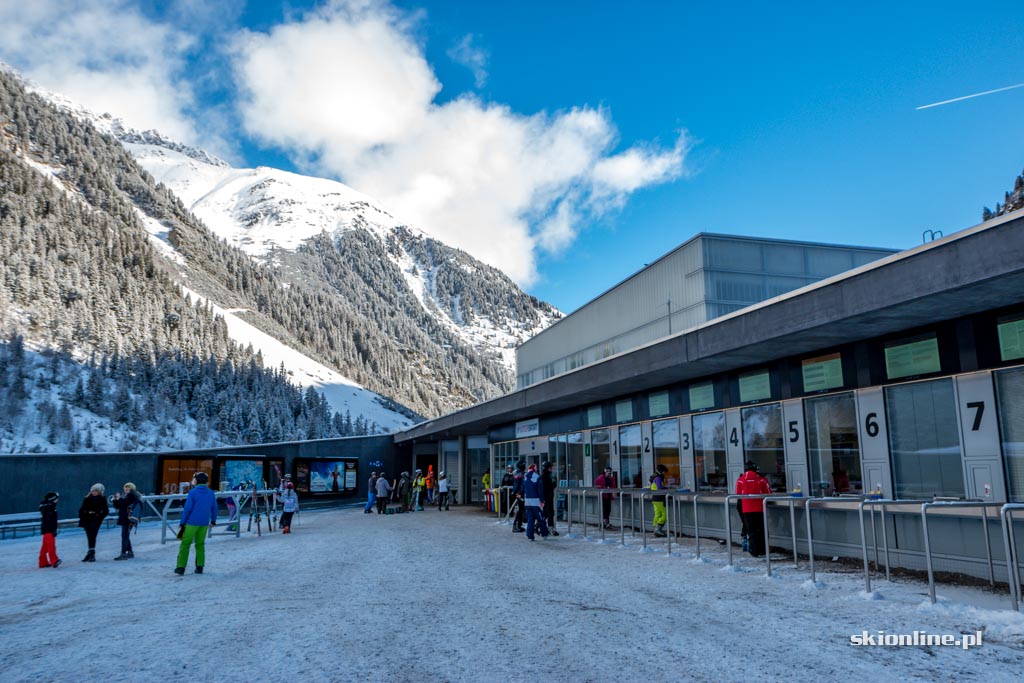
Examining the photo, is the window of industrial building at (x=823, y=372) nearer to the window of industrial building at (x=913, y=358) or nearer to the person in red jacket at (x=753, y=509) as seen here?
the window of industrial building at (x=913, y=358)

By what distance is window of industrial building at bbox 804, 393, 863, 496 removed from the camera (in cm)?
1142

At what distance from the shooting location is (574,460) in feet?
75.6

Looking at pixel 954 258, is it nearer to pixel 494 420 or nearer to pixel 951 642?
pixel 951 642

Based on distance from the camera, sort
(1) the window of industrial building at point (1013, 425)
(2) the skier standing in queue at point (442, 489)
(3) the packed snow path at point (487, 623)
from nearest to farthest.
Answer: (3) the packed snow path at point (487, 623)
(1) the window of industrial building at point (1013, 425)
(2) the skier standing in queue at point (442, 489)

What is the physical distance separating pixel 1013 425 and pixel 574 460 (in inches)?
595

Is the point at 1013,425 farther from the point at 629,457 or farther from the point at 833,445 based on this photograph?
the point at 629,457

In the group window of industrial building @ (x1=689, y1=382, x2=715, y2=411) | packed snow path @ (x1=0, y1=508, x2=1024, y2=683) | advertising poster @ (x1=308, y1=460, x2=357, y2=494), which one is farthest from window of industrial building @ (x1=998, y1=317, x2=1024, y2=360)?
advertising poster @ (x1=308, y1=460, x2=357, y2=494)

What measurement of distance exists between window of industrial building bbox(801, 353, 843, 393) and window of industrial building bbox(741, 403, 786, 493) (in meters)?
1.00

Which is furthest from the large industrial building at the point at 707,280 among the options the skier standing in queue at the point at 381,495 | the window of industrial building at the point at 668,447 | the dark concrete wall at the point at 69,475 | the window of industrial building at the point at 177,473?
the dark concrete wall at the point at 69,475

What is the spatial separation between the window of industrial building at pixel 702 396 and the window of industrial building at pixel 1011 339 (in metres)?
6.71

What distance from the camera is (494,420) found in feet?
96.1

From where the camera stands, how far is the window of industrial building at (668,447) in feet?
55.4

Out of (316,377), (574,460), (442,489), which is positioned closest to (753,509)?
(574,460)

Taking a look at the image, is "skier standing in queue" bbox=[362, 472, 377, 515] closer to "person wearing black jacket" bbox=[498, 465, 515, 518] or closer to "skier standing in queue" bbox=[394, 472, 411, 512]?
"skier standing in queue" bbox=[394, 472, 411, 512]
